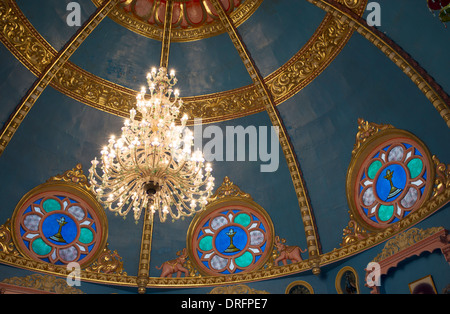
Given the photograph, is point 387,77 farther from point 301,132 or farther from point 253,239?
point 253,239

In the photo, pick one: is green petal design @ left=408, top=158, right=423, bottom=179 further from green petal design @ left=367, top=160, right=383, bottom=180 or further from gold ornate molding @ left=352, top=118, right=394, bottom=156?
gold ornate molding @ left=352, top=118, right=394, bottom=156

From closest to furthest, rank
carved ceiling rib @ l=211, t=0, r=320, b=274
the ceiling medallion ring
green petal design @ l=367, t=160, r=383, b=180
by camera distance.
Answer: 1. green petal design @ l=367, t=160, r=383, b=180
2. carved ceiling rib @ l=211, t=0, r=320, b=274
3. the ceiling medallion ring

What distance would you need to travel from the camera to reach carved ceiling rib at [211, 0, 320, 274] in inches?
490

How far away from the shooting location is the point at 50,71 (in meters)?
12.2

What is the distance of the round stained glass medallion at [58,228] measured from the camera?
11866 mm

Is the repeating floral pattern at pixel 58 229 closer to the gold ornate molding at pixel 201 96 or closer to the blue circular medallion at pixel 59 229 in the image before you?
the blue circular medallion at pixel 59 229

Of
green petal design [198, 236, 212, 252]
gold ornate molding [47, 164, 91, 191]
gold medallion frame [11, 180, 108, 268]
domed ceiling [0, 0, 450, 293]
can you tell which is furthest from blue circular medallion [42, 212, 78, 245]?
green petal design [198, 236, 212, 252]

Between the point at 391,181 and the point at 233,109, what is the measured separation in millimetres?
5117

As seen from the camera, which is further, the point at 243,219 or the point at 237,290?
the point at 243,219

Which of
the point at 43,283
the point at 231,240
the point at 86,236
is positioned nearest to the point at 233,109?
the point at 231,240

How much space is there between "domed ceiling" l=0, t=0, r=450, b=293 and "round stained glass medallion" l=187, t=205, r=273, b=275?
0.06m

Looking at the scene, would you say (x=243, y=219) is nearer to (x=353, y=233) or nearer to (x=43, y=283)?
(x=353, y=233)

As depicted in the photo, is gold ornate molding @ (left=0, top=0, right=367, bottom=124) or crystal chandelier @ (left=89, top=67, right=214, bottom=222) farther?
gold ornate molding @ (left=0, top=0, right=367, bottom=124)
